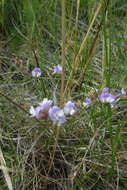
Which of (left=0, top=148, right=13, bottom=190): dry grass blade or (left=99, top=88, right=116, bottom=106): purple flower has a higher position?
(left=99, top=88, right=116, bottom=106): purple flower

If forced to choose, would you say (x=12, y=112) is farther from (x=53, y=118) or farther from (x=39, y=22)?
(x=39, y=22)

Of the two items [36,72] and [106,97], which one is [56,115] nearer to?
[106,97]

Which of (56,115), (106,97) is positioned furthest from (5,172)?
(106,97)

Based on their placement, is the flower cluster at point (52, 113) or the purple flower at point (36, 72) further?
the purple flower at point (36, 72)

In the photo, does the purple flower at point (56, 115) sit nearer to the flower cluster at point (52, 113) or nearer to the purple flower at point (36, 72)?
the flower cluster at point (52, 113)

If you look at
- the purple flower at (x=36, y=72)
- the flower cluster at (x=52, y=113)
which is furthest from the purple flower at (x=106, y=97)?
the purple flower at (x=36, y=72)

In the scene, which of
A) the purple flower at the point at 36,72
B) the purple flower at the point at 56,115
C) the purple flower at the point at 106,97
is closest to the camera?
the purple flower at the point at 56,115

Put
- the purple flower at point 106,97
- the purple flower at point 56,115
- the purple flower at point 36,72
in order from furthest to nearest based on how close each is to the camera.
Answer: the purple flower at point 36,72, the purple flower at point 106,97, the purple flower at point 56,115

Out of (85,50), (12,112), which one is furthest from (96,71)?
(12,112)

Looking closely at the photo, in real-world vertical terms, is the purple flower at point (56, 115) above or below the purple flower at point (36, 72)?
below

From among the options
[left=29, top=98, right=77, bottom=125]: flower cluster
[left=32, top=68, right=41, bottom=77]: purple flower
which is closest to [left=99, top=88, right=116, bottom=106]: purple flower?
[left=29, top=98, right=77, bottom=125]: flower cluster

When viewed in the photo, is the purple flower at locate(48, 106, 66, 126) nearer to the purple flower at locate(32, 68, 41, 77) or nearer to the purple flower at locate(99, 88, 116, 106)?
the purple flower at locate(99, 88, 116, 106)
